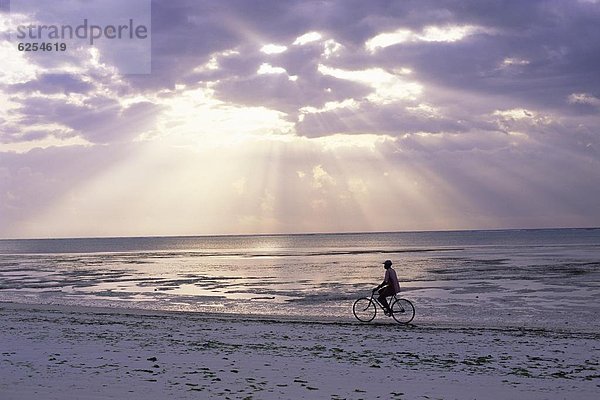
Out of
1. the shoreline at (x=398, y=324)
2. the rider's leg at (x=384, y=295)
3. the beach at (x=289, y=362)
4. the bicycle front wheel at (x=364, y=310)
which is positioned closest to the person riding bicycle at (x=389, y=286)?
the rider's leg at (x=384, y=295)

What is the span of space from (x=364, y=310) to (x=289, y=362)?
35.4 feet

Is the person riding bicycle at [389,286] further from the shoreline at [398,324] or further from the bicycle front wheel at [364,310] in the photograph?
the bicycle front wheel at [364,310]

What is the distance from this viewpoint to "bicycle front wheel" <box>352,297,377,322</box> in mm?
23609

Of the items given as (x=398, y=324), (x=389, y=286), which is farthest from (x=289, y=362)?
(x=398, y=324)

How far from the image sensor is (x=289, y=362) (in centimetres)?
1338

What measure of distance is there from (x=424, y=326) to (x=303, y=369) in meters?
10.3

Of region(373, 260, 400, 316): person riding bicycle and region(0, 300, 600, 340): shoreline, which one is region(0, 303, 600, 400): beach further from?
region(373, 260, 400, 316): person riding bicycle

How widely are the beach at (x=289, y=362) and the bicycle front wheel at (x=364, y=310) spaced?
2639 mm

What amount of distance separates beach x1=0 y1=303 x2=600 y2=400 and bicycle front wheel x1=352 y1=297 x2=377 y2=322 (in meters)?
2.64

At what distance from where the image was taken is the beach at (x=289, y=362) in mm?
10617

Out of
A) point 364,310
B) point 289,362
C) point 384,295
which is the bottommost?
point 364,310

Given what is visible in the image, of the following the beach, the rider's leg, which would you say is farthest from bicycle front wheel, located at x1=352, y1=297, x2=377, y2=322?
the beach

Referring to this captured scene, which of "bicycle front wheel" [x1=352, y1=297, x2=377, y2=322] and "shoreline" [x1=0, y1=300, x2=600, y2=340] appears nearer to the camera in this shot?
"shoreline" [x1=0, y1=300, x2=600, y2=340]

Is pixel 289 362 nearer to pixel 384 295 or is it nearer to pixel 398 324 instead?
pixel 384 295
